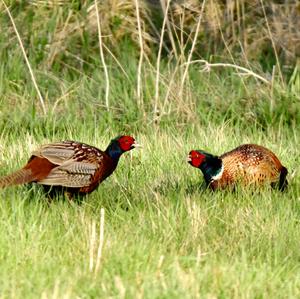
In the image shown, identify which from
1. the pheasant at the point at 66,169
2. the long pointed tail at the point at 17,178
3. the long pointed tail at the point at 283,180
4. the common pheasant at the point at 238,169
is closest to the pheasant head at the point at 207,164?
the common pheasant at the point at 238,169

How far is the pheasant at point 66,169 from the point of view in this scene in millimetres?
5461

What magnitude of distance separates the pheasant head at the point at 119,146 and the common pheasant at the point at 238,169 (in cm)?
37

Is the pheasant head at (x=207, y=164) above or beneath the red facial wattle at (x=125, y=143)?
beneath

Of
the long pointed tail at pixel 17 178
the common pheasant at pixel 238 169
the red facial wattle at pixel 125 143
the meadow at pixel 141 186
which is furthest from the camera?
the red facial wattle at pixel 125 143

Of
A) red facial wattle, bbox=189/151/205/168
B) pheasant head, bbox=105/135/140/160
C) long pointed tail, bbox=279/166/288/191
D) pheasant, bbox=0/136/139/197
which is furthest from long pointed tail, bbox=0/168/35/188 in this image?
long pointed tail, bbox=279/166/288/191

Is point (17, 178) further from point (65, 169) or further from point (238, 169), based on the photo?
point (238, 169)

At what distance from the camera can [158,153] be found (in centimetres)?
654

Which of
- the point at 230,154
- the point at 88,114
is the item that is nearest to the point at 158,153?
the point at 230,154

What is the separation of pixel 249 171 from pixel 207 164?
24cm

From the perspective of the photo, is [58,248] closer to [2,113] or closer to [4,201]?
[4,201]

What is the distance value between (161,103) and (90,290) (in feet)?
12.1

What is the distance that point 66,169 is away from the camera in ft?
→ 18.2

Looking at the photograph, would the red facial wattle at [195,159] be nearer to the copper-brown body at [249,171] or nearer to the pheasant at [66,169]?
the copper-brown body at [249,171]

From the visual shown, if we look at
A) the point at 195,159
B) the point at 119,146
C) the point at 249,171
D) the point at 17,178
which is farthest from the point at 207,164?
the point at 17,178
